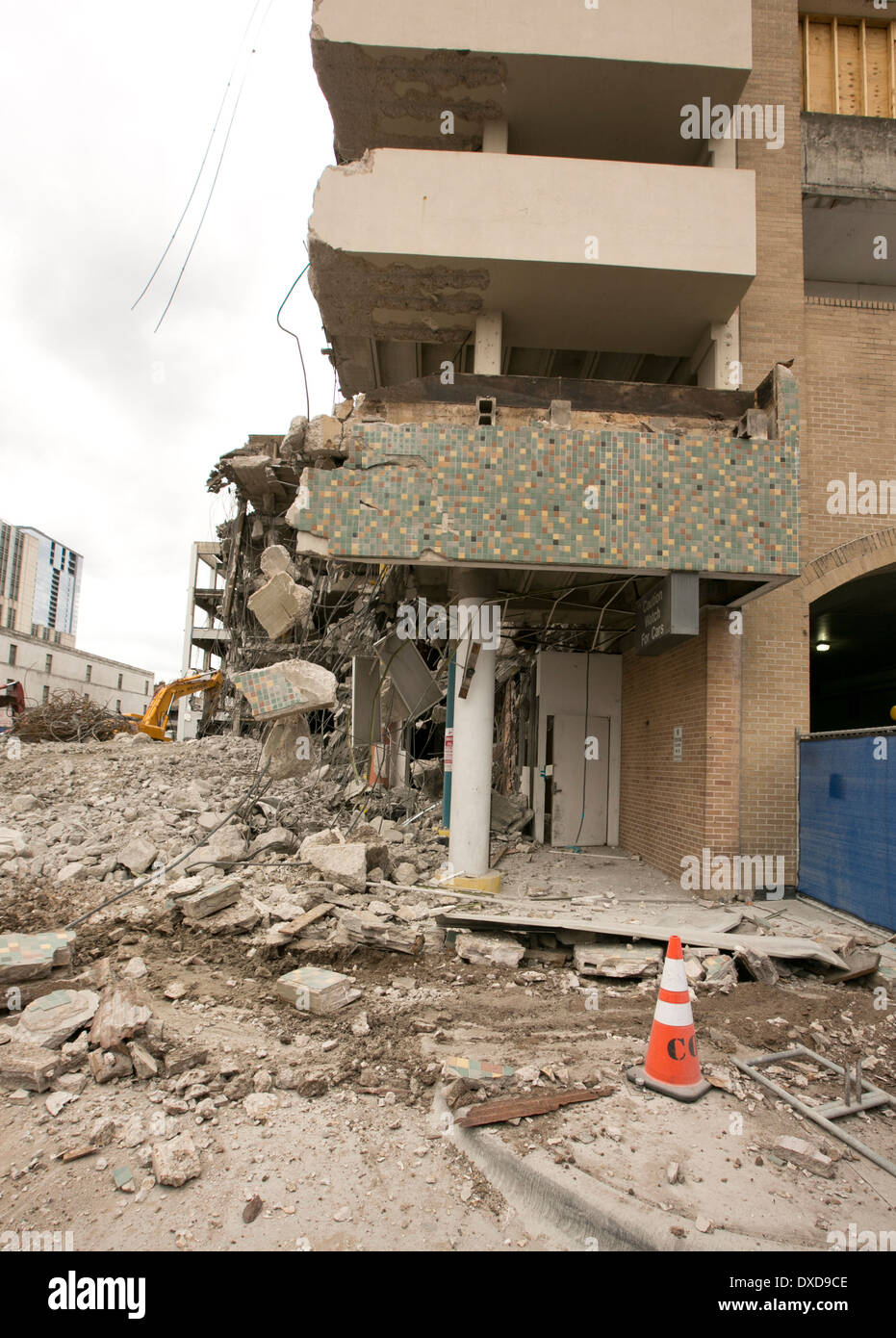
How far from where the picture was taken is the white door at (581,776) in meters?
13.1

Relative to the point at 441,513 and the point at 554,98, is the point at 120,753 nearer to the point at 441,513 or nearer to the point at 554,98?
the point at 441,513

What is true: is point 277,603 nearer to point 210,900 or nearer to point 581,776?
point 210,900

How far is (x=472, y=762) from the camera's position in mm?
9469

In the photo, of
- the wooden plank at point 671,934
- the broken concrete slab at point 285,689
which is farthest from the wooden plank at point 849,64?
the wooden plank at point 671,934

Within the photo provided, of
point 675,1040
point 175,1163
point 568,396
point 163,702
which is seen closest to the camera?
point 175,1163

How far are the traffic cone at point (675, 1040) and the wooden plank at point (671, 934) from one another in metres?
2.24

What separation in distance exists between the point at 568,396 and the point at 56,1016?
8009 mm

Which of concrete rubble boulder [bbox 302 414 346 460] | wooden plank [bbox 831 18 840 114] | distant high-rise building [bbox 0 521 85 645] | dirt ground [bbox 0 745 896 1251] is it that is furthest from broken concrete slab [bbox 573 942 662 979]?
distant high-rise building [bbox 0 521 85 645]

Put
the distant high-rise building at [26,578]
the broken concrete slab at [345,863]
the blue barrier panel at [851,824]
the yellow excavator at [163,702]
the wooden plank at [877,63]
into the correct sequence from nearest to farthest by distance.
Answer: the blue barrier panel at [851,824] < the broken concrete slab at [345,863] < the wooden plank at [877,63] < the yellow excavator at [163,702] < the distant high-rise building at [26,578]

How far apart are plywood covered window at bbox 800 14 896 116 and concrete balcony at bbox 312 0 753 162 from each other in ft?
8.70
